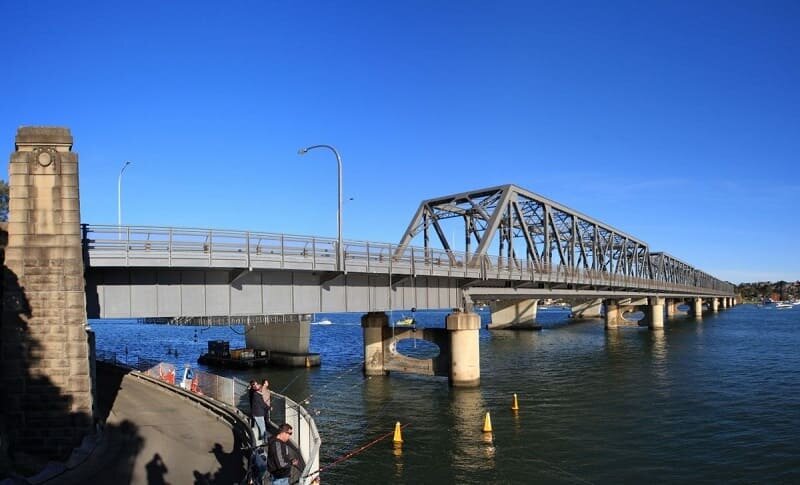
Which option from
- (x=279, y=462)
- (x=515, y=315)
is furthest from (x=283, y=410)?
(x=515, y=315)

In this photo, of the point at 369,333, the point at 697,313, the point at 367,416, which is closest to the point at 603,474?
the point at 367,416

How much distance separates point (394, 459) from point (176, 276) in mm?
12158

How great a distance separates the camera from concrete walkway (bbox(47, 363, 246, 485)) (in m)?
16.3

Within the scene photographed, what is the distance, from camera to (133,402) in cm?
2673

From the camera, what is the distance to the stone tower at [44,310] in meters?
19.7

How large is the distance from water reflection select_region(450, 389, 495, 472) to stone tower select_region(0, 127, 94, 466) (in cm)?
1420

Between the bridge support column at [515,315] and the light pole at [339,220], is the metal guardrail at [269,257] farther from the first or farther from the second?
the bridge support column at [515,315]

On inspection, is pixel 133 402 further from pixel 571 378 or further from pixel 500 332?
pixel 500 332

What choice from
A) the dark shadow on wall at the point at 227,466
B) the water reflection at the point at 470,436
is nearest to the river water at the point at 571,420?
the water reflection at the point at 470,436

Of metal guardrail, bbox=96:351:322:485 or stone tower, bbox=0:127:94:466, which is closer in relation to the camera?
metal guardrail, bbox=96:351:322:485

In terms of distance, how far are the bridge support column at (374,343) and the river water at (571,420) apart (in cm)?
104

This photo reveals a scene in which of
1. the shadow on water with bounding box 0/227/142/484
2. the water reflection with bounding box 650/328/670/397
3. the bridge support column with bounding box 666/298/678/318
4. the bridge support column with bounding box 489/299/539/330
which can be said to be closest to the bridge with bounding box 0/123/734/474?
the shadow on water with bounding box 0/227/142/484

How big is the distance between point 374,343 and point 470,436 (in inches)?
802

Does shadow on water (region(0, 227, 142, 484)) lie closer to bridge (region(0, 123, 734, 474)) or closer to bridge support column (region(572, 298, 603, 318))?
bridge (region(0, 123, 734, 474))
